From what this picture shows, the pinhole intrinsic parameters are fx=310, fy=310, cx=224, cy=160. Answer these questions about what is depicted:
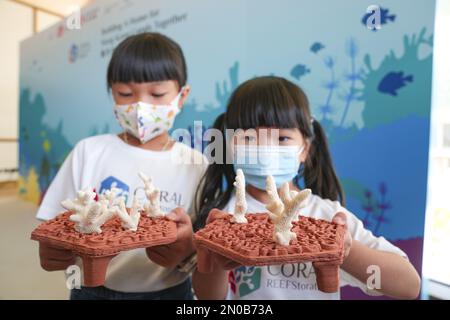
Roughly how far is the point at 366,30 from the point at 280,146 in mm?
249

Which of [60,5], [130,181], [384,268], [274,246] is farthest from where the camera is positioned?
[60,5]

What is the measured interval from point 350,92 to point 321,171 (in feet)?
0.46

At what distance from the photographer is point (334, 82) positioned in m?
0.53

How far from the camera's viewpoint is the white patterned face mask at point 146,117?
0.49 meters

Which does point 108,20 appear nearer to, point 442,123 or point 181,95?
point 181,95

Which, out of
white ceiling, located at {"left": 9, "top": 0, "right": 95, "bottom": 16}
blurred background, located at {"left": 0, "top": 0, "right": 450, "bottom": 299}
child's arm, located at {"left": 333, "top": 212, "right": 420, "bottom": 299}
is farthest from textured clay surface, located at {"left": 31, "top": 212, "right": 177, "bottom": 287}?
white ceiling, located at {"left": 9, "top": 0, "right": 95, "bottom": 16}

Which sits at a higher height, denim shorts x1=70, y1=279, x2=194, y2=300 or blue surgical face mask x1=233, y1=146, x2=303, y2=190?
blue surgical face mask x1=233, y1=146, x2=303, y2=190

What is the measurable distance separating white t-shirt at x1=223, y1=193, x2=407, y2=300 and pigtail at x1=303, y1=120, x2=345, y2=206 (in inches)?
1.5

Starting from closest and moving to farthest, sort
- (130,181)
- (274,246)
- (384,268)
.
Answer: (274,246)
(384,268)
(130,181)

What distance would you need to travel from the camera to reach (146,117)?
1.63 ft

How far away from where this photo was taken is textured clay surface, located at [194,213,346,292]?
0.27m

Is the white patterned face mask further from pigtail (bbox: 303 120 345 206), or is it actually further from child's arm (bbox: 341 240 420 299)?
child's arm (bbox: 341 240 420 299)

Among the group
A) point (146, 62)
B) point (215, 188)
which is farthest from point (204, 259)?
point (146, 62)

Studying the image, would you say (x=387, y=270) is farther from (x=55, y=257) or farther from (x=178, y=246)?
(x=55, y=257)
